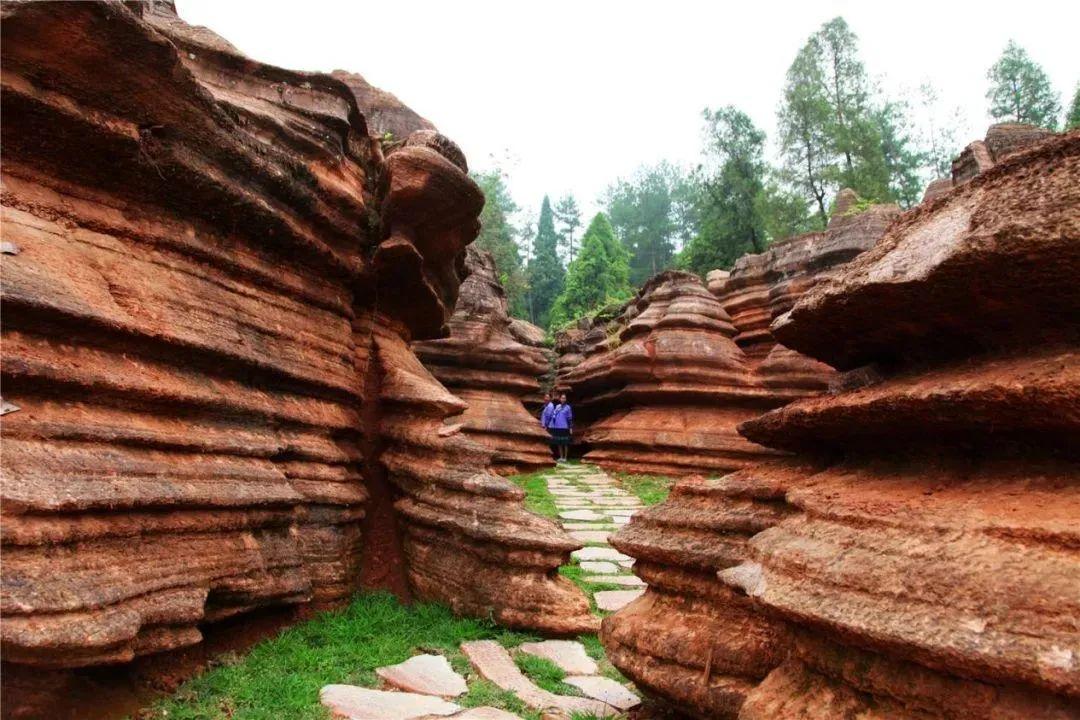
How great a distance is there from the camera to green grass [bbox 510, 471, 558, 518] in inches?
315

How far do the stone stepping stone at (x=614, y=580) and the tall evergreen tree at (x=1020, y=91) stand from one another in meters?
Result: 35.3

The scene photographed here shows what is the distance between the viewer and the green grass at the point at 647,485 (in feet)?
30.9

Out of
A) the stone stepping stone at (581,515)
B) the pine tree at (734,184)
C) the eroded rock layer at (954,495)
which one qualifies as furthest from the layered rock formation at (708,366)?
the pine tree at (734,184)

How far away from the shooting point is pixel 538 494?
30.6ft

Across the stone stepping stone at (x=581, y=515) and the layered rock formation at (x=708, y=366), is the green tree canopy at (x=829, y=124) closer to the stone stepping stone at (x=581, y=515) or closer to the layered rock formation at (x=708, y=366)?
the layered rock formation at (x=708, y=366)

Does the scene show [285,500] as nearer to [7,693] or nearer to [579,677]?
[7,693]

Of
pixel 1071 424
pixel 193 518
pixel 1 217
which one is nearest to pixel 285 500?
pixel 193 518

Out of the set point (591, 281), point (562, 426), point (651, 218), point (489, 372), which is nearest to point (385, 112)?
point (489, 372)

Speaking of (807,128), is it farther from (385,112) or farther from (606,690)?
(606,690)

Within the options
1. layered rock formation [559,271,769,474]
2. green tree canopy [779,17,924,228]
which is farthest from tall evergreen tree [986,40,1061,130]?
layered rock formation [559,271,769,474]

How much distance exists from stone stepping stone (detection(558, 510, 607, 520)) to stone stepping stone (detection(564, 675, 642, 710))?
4.25 meters

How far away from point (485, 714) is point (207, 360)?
2.23 metres

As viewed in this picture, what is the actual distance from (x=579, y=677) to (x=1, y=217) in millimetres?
3363

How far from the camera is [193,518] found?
9.86 feet
